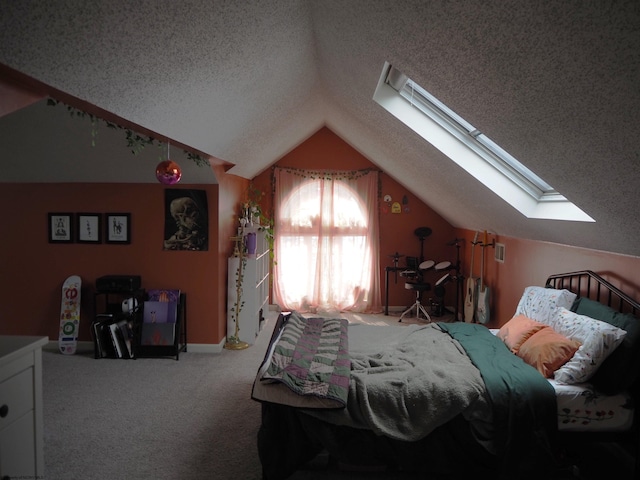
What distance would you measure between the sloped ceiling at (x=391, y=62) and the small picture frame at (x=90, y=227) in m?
1.24

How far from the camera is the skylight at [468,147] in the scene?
3.27 meters

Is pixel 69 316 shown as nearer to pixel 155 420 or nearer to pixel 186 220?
pixel 186 220

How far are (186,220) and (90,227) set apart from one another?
43.7 inches

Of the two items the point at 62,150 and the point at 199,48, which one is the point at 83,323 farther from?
the point at 199,48

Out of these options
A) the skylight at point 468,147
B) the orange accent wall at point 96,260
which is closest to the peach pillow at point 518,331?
the skylight at point 468,147

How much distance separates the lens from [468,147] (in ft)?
11.2

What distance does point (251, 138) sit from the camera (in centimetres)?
417

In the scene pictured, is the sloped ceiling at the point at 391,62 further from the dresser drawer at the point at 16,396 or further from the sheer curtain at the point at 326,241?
the sheer curtain at the point at 326,241

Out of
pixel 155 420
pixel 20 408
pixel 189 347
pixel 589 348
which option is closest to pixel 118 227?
pixel 189 347

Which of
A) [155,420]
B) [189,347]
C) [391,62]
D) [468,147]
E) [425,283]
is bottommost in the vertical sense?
[155,420]

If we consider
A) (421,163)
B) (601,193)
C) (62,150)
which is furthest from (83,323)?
(601,193)

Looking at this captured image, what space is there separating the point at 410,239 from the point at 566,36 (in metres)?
5.33

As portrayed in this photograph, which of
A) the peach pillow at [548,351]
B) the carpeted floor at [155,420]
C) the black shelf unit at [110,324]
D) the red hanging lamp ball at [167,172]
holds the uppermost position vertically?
the red hanging lamp ball at [167,172]

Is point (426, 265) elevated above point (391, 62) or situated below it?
below
